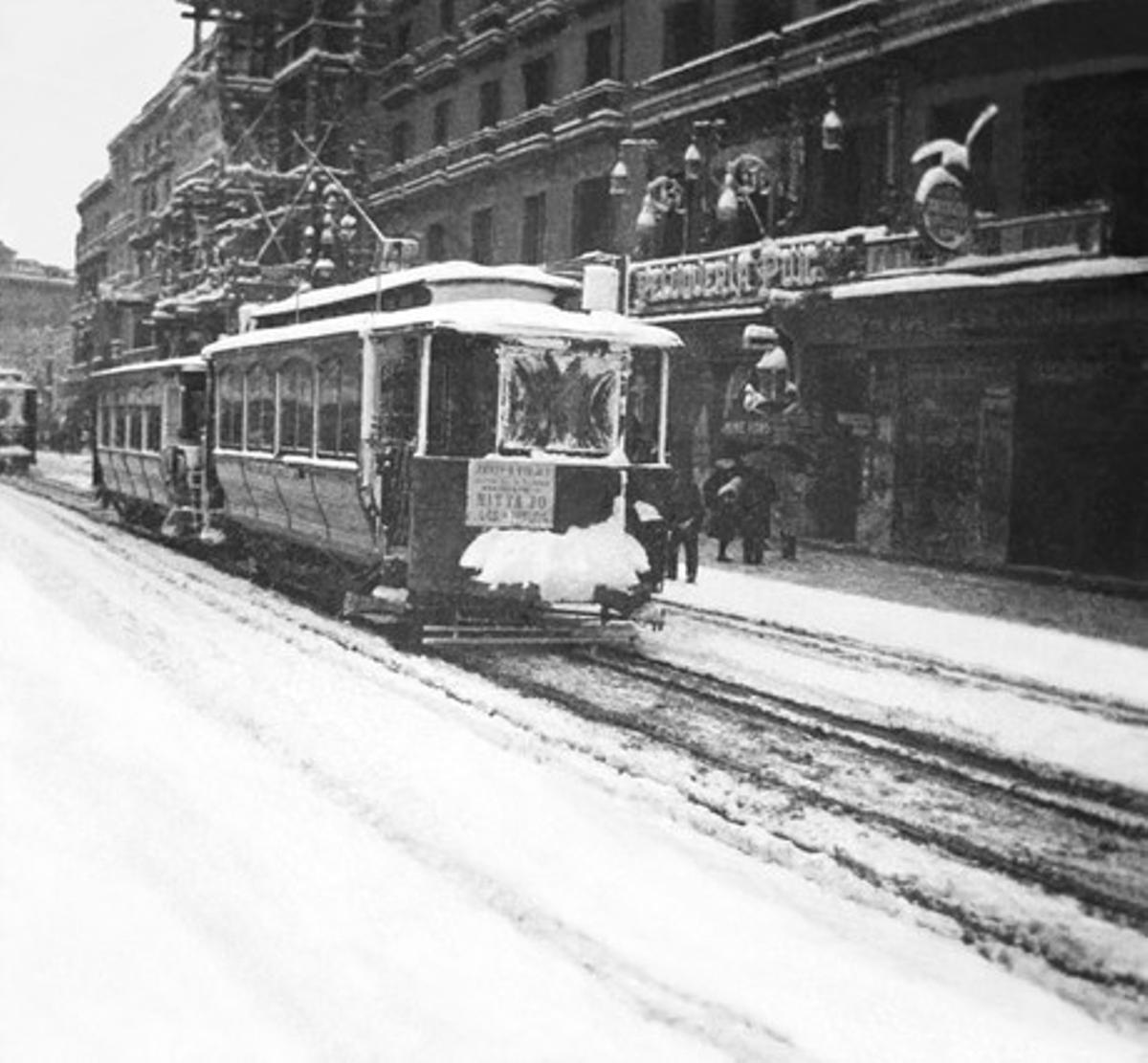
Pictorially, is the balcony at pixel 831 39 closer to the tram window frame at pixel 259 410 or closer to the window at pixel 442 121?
the tram window frame at pixel 259 410

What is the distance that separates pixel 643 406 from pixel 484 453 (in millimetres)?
1591

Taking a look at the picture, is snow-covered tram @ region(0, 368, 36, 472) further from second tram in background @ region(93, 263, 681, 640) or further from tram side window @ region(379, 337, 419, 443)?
tram side window @ region(379, 337, 419, 443)

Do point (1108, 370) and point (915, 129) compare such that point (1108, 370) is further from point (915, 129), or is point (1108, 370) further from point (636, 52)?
point (636, 52)

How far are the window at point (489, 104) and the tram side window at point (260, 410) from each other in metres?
18.5

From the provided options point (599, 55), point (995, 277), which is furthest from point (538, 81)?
point (995, 277)

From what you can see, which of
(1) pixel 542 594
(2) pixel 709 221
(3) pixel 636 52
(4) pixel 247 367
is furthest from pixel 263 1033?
(3) pixel 636 52

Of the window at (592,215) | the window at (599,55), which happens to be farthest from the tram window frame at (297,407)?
the window at (599,55)

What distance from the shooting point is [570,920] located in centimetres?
521

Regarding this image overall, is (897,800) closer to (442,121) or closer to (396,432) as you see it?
(396,432)

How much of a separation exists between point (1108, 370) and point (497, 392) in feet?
18.2

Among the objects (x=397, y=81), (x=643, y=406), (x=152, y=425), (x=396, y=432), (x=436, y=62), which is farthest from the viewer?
(x=397, y=81)

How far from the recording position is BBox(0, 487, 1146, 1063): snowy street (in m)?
4.18

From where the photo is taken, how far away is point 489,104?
33.4 m

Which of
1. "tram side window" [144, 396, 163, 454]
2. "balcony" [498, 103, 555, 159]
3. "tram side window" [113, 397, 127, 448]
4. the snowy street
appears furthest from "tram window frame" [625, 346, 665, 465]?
"balcony" [498, 103, 555, 159]
